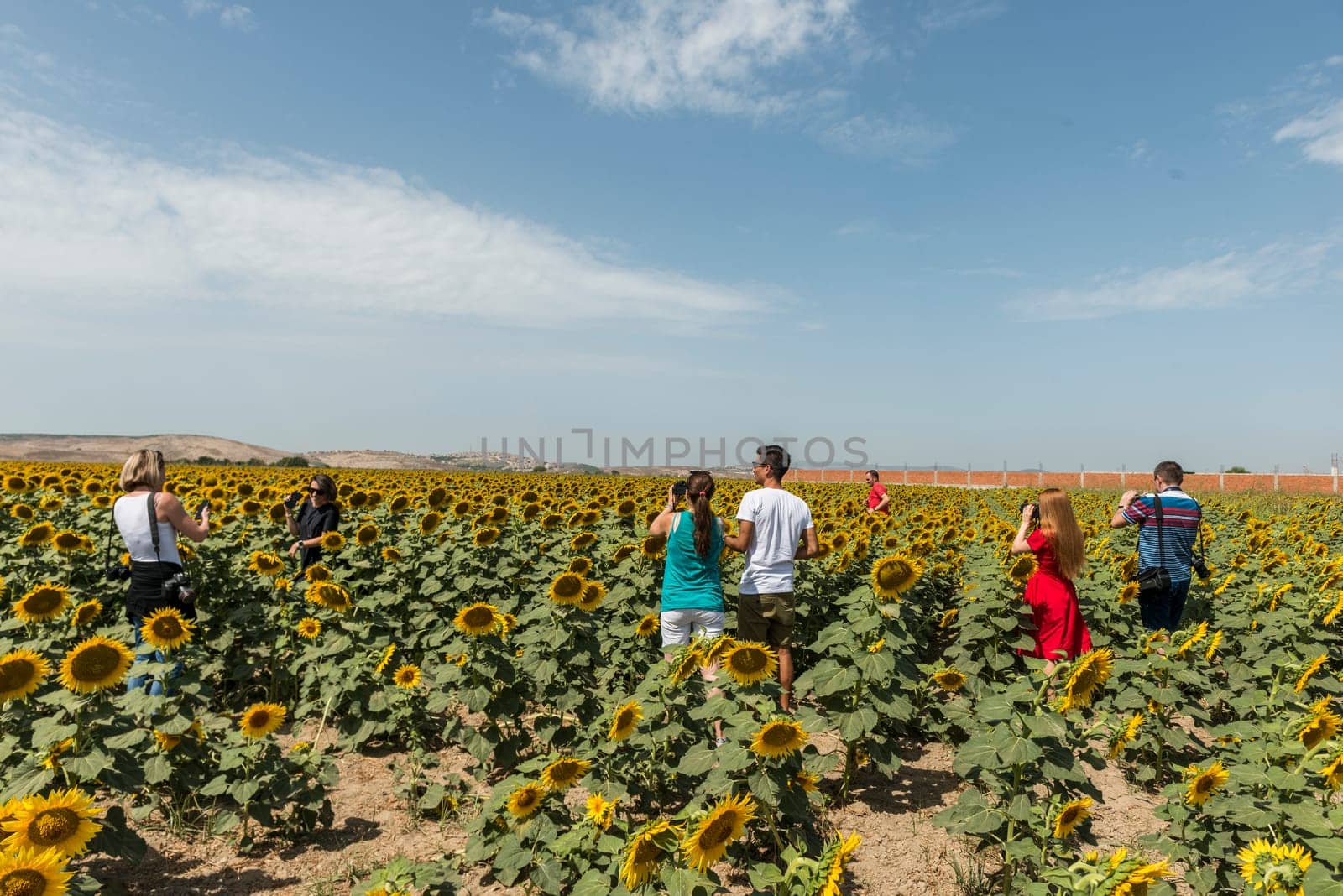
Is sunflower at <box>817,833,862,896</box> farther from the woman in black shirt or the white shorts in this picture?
the woman in black shirt

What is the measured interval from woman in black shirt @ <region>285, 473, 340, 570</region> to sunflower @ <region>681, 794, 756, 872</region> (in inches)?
233

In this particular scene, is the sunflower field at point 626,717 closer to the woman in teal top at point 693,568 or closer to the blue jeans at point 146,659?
the blue jeans at point 146,659

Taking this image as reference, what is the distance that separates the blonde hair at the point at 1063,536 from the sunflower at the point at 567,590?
344cm

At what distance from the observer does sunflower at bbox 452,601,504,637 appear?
4.50 meters

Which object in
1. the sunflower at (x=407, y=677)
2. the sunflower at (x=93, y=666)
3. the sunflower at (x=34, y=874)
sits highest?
the sunflower at (x=93, y=666)

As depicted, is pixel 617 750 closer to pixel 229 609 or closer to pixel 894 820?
pixel 894 820

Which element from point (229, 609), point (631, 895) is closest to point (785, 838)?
point (631, 895)

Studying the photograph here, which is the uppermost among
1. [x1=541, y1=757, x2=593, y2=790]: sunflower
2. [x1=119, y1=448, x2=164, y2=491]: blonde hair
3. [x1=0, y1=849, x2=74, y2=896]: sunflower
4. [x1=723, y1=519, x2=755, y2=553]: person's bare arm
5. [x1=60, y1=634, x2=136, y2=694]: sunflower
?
[x1=119, y1=448, x2=164, y2=491]: blonde hair

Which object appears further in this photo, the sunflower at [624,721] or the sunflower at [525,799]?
the sunflower at [624,721]

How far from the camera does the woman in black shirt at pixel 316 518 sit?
7.44m

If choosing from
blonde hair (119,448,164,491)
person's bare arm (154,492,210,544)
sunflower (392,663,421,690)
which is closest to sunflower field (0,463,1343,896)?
sunflower (392,663,421,690)

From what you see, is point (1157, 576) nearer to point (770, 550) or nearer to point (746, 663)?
point (770, 550)

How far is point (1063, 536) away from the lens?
5461mm

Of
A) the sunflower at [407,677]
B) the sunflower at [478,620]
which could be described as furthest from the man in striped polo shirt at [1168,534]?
the sunflower at [407,677]
